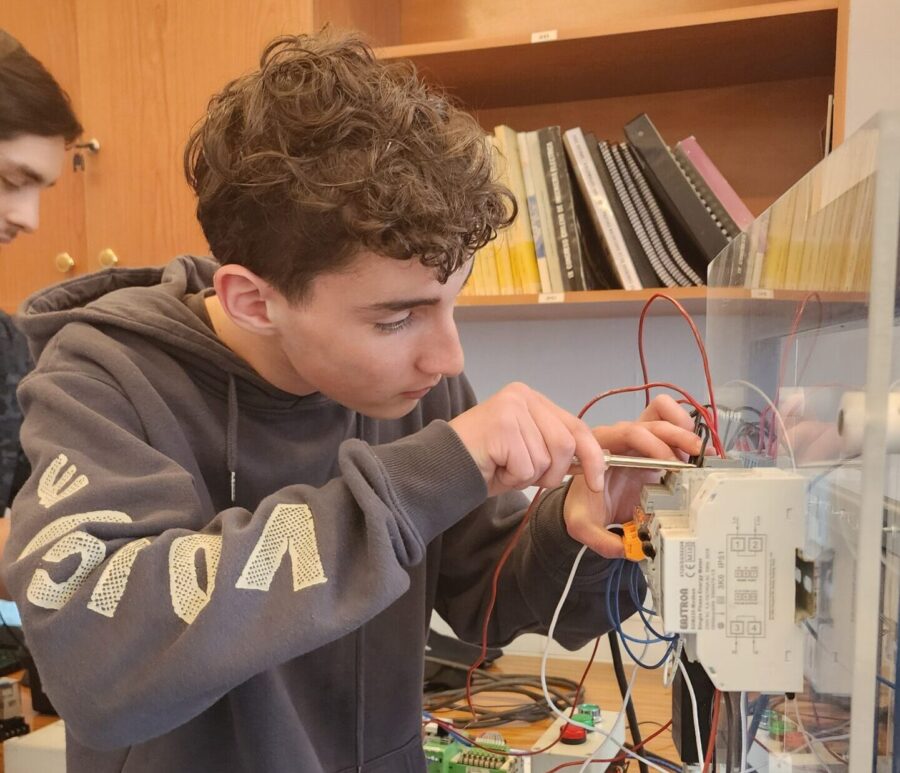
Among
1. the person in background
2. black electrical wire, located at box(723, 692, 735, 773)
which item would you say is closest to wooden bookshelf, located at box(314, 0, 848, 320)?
the person in background

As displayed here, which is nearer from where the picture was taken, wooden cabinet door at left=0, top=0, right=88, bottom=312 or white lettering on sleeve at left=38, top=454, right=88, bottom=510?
white lettering on sleeve at left=38, top=454, right=88, bottom=510

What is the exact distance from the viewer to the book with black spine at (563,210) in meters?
1.43

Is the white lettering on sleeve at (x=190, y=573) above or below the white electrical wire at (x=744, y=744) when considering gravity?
above

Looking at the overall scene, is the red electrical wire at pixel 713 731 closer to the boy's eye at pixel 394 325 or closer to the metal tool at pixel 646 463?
the metal tool at pixel 646 463

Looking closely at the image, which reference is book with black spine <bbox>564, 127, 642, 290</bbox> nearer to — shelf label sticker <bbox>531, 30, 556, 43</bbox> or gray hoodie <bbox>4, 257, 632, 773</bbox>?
shelf label sticker <bbox>531, 30, 556, 43</bbox>

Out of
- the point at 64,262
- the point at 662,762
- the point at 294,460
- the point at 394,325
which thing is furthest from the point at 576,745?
the point at 64,262

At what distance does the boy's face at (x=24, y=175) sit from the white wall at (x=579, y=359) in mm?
831

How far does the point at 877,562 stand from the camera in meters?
0.42

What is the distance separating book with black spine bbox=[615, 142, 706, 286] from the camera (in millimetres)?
1386

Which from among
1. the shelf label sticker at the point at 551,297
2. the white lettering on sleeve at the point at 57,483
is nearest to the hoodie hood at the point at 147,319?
the white lettering on sleeve at the point at 57,483

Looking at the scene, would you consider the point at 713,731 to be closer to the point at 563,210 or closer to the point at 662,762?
the point at 662,762

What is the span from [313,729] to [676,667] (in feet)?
1.38

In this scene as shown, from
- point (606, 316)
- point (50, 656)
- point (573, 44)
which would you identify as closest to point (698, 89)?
point (573, 44)

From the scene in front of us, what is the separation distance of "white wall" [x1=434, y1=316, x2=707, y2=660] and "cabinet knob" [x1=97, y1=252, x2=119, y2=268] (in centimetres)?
71
